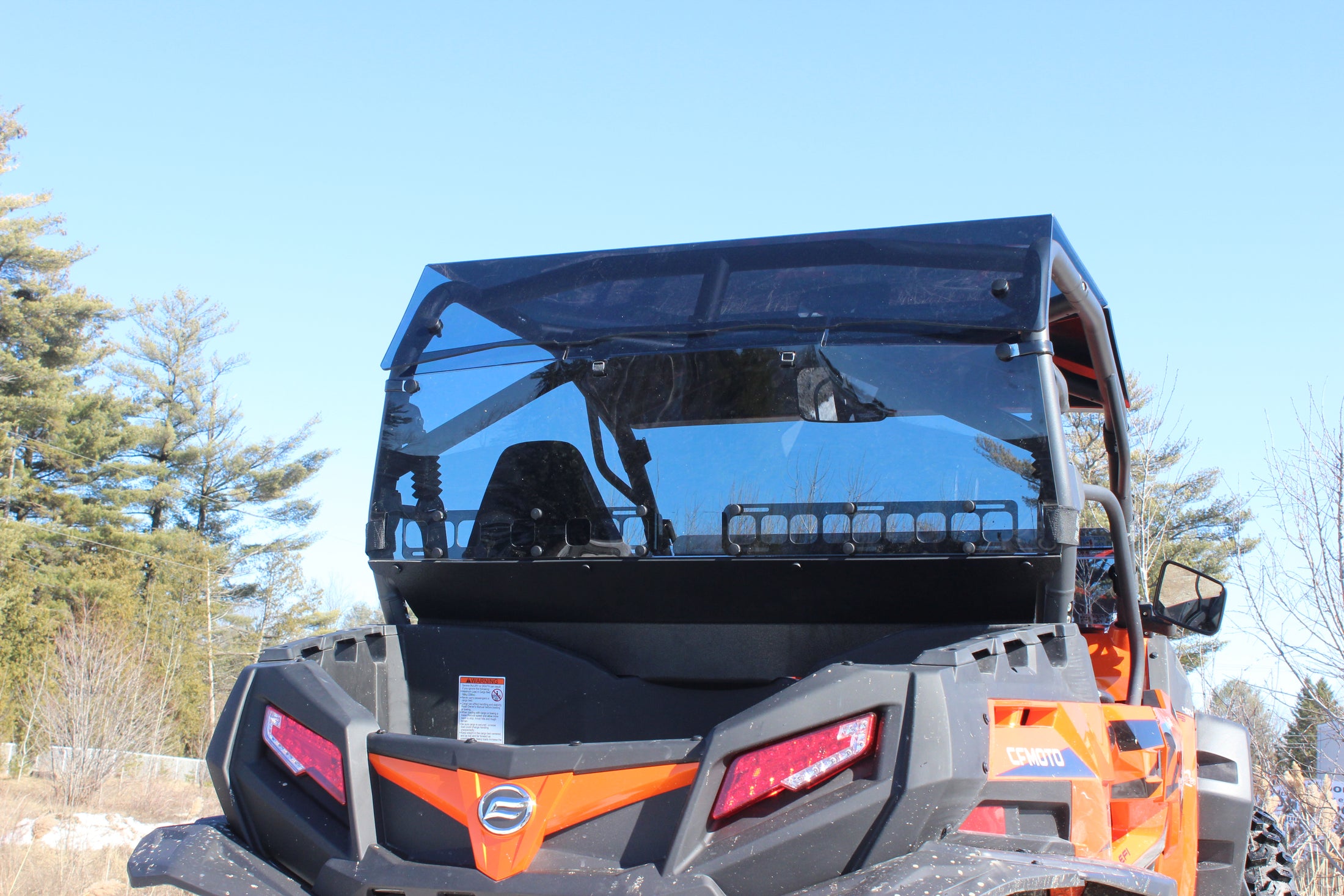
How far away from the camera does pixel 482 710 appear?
3760 mm

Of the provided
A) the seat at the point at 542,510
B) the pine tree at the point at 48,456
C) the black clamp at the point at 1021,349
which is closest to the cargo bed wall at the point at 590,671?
the seat at the point at 542,510

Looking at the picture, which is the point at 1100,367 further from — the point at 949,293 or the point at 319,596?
the point at 319,596

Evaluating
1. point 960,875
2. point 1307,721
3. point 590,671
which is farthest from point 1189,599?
point 1307,721

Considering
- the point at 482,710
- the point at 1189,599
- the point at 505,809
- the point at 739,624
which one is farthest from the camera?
the point at 1189,599

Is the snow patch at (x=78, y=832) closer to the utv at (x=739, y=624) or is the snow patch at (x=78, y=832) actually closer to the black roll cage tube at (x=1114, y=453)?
the utv at (x=739, y=624)

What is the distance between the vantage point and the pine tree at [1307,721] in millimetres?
10430

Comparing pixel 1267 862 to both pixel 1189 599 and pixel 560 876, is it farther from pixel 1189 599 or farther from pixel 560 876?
pixel 560 876

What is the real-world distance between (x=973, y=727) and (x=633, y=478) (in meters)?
1.43

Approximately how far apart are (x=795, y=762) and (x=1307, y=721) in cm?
1176

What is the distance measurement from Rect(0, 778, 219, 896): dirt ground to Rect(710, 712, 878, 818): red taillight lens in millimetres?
5335

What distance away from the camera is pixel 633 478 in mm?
3625

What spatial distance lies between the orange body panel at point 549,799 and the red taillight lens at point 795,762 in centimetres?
12

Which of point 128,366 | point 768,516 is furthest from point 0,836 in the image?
point 128,366

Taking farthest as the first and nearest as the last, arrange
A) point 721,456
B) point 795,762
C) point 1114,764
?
point 721,456 < point 1114,764 < point 795,762
